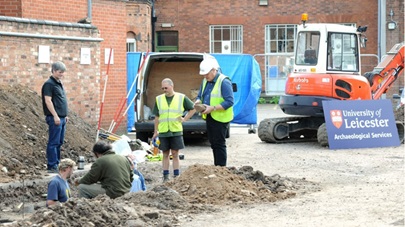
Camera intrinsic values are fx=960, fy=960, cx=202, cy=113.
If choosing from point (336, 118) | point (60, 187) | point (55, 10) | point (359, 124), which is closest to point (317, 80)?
point (336, 118)

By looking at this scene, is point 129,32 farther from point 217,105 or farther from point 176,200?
point 176,200

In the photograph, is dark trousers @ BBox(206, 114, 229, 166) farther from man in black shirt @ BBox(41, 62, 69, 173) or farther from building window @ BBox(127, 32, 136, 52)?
building window @ BBox(127, 32, 136, 52)

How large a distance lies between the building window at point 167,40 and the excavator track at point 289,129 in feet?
67.3

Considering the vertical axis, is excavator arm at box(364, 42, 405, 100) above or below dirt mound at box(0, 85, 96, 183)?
above

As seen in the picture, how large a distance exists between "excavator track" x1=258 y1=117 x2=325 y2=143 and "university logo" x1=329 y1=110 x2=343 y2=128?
160cm

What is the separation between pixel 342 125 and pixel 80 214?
12261 mm

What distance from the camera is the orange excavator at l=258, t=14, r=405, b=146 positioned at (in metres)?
23.2

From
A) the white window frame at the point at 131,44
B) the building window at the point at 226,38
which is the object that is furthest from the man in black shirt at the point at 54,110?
the building window at the point at 226,38

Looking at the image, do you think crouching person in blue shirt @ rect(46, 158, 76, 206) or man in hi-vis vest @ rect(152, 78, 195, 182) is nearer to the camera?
crouching person in blue shirt @ rect(46, 158, 76, 206)

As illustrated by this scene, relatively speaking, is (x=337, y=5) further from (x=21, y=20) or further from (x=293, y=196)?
(x=293, y=196)

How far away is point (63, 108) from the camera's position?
16.2 meters

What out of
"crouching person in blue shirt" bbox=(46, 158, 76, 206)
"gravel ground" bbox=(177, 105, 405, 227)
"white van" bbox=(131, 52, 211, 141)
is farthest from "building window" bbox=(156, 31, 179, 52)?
"crouching person in blue shirt" bbox=(46, 158, 76, 206)

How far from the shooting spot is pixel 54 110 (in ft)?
52.4

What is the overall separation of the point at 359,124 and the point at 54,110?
8571 mm
